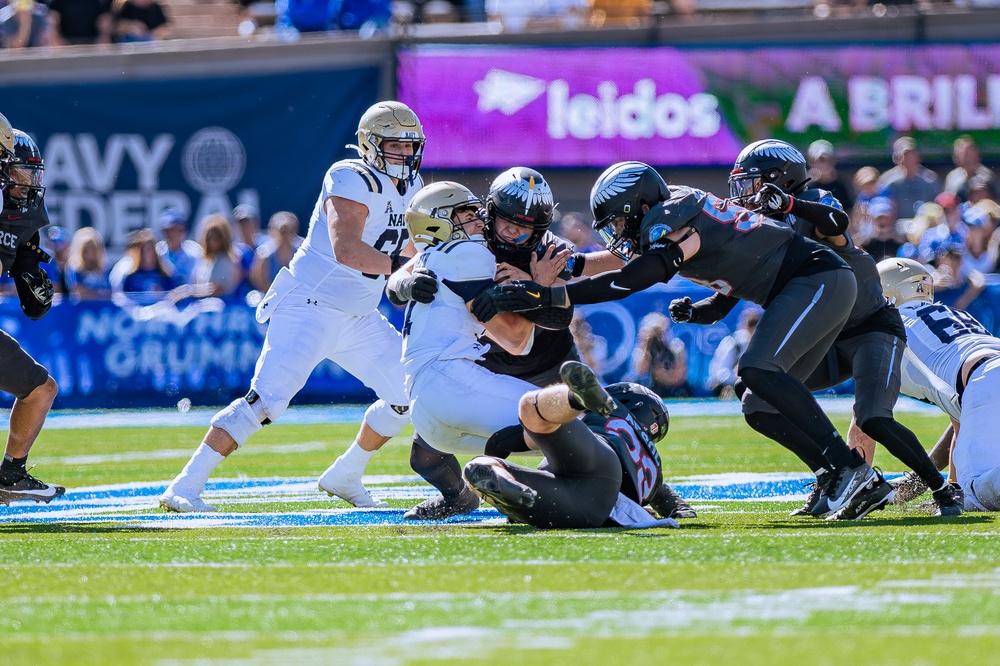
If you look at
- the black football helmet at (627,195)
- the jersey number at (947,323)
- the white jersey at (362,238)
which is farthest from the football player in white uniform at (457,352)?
the jersey number at (947,323)

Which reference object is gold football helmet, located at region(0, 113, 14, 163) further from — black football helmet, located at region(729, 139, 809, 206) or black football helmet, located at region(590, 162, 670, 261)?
black football helmet, located at region(729, 139, 809, 206)

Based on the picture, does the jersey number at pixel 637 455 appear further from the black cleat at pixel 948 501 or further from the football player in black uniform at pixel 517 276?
the black cleat at pixel 948 501

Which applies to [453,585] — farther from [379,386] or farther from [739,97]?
[739,97]

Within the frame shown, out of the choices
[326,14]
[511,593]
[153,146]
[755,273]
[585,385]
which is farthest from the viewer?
[153,146]

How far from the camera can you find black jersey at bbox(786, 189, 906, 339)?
6301mm

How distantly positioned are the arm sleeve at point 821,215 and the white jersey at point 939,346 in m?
0.69

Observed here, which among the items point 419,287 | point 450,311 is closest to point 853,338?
point 450,311

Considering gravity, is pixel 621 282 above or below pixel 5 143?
below

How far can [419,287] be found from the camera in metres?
5.61

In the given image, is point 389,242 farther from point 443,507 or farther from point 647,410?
point 647,410

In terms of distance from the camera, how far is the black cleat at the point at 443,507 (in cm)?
634

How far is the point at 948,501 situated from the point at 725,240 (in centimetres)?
135

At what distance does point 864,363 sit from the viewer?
620 cm

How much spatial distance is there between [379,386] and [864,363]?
224 cm
